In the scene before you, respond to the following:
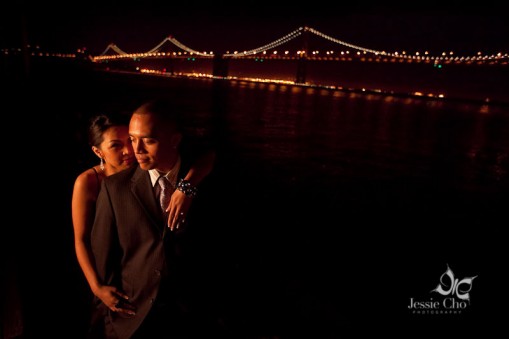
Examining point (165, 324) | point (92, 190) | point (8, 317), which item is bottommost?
point (8, 317)

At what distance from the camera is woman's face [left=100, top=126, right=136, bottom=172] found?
1882 millimetres

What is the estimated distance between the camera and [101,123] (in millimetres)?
1896

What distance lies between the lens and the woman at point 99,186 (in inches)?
65.0

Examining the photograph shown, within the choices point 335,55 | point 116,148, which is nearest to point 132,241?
point 116,148

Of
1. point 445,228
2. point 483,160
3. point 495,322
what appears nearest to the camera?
point 495,322

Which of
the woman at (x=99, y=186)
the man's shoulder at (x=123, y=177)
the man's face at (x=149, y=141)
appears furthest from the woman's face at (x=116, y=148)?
the man's face at (x=149, y=141)

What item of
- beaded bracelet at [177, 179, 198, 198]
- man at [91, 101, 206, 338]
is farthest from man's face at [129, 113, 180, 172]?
beaded bracelet at [177, 179, 198, 198]

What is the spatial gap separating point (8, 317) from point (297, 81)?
7852cm

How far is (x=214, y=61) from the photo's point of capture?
78188mm

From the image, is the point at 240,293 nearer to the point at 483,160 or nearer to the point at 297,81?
the point at 483,160

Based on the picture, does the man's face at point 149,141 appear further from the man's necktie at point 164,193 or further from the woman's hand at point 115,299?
the woman's hand at point 115,299

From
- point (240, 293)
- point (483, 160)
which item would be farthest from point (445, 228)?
point (483, 160)

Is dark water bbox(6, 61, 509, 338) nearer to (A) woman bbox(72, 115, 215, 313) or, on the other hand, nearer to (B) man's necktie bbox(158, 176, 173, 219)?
(A) woman bbox(72, 115, 215, 313)

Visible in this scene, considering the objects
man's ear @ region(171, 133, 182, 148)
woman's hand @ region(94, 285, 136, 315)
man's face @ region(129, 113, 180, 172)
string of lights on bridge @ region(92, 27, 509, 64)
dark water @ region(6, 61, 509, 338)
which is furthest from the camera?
string of lights on bridge @ region(92, 27, 509, 64)
